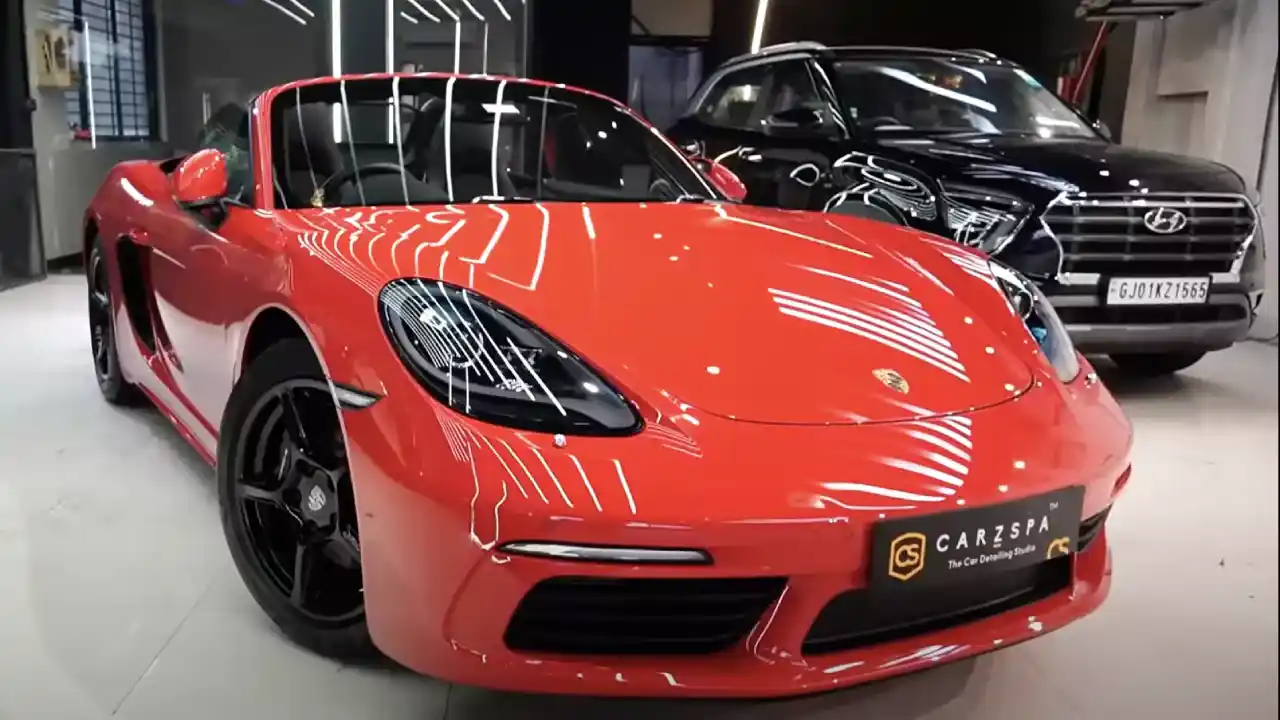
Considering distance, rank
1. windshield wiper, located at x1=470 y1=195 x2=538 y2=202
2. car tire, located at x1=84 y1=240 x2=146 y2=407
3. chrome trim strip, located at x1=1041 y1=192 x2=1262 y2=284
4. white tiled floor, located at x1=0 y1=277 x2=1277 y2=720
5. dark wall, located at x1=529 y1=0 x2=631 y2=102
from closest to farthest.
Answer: white tiled floor, located at x1=0 y1=277 x2=1277 y2=720
windshield wiper, located at x1=470 y1=195 x2=538 y2=202
car tire, located at x1=84 y1=240 x2=146 y2=407
chrome trim strip, located at x1=1041 y1=192 x2=1262 y2=284
dark wall, located at x1=529 y1=0 x2=631 y2=102

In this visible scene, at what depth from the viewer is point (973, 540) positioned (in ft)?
3.82

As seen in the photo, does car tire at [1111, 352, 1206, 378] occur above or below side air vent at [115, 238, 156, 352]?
below

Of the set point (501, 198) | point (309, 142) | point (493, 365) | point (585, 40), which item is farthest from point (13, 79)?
point (493, 365)

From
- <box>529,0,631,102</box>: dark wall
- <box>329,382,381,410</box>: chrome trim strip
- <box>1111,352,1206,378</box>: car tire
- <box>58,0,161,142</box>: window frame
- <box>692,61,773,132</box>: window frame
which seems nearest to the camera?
<box>329,382,381,410</box>: chrome trim strip

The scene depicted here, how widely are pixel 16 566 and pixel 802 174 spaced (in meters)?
2.87

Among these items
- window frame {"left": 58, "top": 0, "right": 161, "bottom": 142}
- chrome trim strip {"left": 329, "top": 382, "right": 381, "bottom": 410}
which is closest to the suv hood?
chrome trim strip {"left": 329, "top": 382, "right": 381, "bottom": 410}

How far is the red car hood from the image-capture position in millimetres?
1257

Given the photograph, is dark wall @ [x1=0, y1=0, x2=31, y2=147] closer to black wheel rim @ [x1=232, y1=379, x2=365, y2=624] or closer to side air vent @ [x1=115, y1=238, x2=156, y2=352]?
side air vent @ [x1=115, y1=238, x2=156, y2=352]

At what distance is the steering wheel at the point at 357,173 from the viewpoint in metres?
1.86

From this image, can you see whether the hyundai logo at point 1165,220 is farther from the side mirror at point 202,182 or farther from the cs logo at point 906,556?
the side mirror at point 202,182

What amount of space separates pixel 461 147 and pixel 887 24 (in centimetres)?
285

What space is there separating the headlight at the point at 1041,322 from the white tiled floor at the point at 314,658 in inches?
11.1

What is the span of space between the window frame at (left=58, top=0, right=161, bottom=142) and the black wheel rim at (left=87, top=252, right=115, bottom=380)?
70.6 inches

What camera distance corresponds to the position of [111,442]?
2.65 meters
